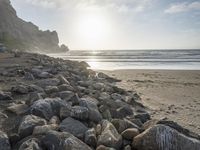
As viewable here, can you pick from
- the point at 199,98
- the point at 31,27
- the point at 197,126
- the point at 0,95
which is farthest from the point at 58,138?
the point at 31,27

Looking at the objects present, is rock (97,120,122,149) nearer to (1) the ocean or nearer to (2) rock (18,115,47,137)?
(2) rock (18,115,47,137)

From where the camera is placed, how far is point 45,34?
148625 mm

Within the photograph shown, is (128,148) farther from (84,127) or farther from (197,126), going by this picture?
(197,126)

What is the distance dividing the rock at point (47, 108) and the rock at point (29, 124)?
0.92 ft

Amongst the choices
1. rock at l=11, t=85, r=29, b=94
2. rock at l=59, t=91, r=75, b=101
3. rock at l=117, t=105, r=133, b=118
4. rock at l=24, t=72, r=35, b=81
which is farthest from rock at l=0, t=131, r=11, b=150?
rock at l=24, t=72, r=35, b=81

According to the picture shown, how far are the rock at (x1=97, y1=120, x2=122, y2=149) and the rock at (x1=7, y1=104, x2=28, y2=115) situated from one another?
182cm

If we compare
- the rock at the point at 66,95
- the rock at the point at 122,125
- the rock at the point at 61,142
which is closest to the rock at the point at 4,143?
the rock at the point at 61,142

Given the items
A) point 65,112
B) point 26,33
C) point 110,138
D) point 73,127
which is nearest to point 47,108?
point 65,112

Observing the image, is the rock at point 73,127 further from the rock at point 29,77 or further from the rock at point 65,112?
the rock at point 29,77

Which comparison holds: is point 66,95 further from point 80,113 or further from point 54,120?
point 54,120

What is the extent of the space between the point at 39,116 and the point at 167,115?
3860mm

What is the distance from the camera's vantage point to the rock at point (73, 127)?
445 centimetres

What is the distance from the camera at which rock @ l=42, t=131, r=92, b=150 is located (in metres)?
→ 3.72

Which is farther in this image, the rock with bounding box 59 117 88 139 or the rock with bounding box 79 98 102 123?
the rock with bounding box 79 98 102 123
